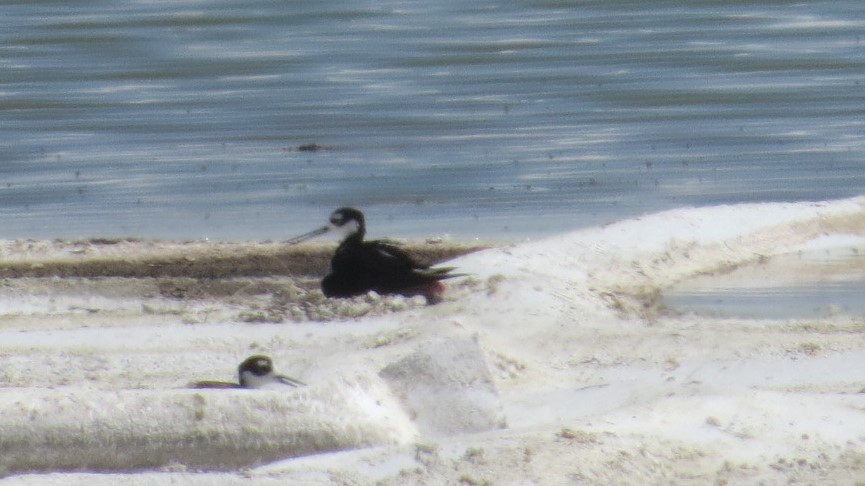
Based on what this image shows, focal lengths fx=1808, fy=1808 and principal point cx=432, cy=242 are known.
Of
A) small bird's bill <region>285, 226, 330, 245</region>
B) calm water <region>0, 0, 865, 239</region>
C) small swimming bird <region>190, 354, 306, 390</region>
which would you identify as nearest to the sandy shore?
small bird's bill <region>285, 226, 330, 245</region>

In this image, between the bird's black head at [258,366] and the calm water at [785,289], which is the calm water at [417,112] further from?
the bird's black head at [258,366]

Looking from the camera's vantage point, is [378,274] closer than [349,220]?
Yes

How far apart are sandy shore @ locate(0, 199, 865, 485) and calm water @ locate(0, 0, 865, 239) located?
1259 millimetres

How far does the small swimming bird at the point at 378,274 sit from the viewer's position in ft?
23.9

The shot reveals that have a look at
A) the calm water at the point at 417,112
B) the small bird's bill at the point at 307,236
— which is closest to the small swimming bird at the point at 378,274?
the small bird's bill at the point at 307,236

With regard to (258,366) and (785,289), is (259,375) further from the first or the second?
(785,289)

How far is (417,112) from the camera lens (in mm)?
13617

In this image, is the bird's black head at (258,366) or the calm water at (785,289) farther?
the calm water at (785,289)

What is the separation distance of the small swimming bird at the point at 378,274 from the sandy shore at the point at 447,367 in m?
0.11

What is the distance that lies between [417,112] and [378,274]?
613 cm

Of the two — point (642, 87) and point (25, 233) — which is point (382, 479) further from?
point (642, 87)

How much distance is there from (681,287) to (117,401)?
11.0 ft

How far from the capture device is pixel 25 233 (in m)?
9.36

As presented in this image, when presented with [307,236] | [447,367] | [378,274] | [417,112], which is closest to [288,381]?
[447,367]
